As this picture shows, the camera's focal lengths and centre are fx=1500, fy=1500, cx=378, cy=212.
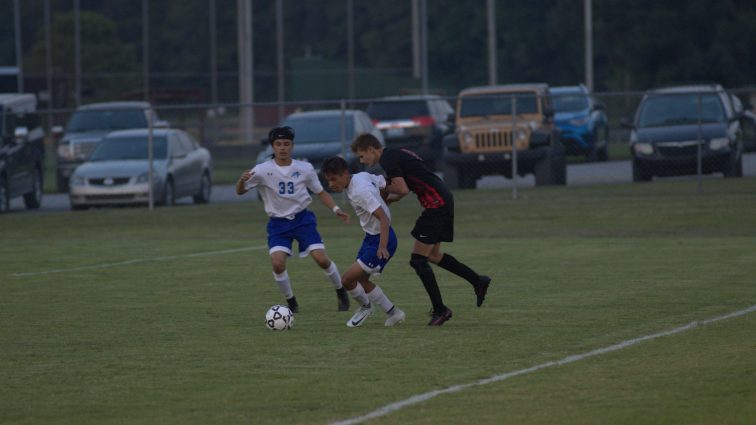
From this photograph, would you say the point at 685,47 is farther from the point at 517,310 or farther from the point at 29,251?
the point at 517,310

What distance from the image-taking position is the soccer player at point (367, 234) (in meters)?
11.6

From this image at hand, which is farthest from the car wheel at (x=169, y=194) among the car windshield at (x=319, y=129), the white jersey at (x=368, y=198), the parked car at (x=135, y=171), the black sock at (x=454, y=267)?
the white jersey at (x=368, y=198)

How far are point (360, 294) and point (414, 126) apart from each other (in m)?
23.1

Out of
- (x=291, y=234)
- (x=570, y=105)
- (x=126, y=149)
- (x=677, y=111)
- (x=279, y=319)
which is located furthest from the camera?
(x=570, y=105)

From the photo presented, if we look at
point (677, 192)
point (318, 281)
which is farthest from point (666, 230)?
point (318, 281)

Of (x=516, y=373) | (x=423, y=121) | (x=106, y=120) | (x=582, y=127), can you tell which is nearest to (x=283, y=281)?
(x=516, y=373)

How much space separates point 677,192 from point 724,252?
370 inches

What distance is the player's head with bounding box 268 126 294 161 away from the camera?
12.7m

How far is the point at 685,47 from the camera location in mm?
60062

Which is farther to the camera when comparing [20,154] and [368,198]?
[20,154]

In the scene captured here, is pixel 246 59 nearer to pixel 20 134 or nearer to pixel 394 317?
pixel 20 134

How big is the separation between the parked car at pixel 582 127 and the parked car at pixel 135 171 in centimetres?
975

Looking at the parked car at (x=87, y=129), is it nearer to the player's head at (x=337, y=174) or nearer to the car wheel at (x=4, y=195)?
Result: the car wheel at (x=4, y=195)

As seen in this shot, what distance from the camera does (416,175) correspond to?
12.1 m
